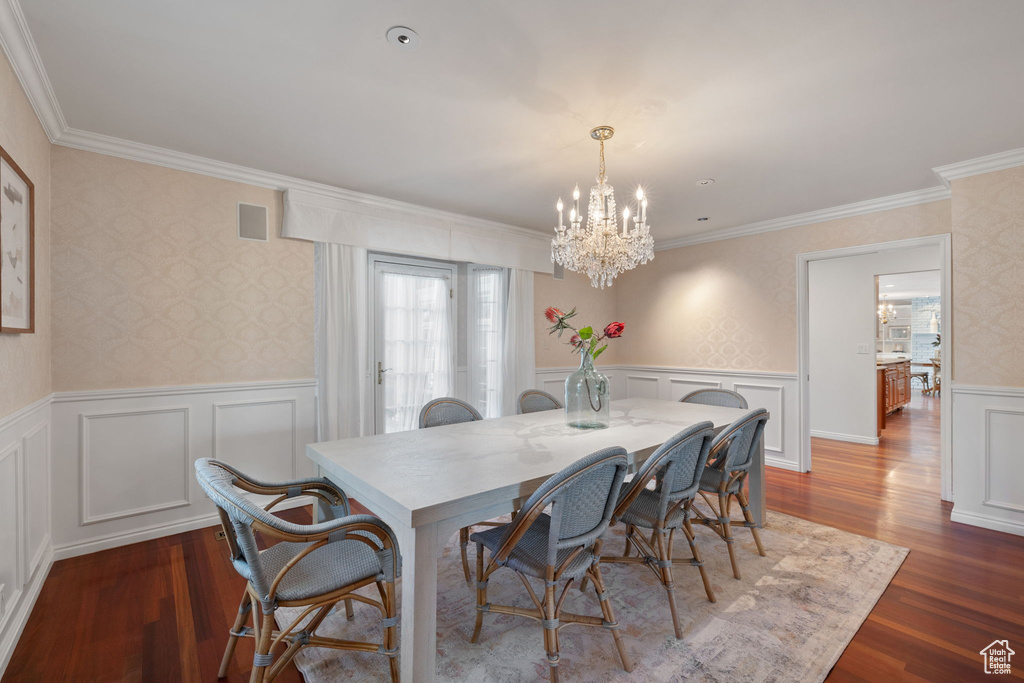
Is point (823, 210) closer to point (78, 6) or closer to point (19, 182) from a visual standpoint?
point (78, 6)

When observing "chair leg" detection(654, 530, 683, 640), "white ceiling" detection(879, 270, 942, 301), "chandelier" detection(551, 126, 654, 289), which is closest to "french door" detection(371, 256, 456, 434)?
"chandelier" detection(551, 126, 654, 289)

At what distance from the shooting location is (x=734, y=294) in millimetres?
5000

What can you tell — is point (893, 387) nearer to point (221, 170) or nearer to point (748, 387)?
point (748, 387)

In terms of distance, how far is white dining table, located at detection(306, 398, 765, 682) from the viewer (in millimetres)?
1428

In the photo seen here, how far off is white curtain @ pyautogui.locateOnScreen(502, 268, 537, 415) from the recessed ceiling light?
10.2ft

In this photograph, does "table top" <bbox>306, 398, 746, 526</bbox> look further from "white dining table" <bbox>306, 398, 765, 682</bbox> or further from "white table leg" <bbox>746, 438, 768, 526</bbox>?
"white table leg" <bbox>746, 438, 768, 526</bbox>

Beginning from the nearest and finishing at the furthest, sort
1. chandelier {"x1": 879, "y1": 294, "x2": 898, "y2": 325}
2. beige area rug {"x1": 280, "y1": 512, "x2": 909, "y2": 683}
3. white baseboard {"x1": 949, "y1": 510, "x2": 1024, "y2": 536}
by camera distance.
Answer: beige area rug {"x1": 280, "y1": 512, "x2": 909, "y2": 683} → white baseboard {"x1": 949, "y1": 510, "x2": 1024, "y2": 536} → chandelier {"x1": 879, "y1": 294, "x2": 898, "y2": 325}

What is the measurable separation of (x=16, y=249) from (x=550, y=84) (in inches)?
101

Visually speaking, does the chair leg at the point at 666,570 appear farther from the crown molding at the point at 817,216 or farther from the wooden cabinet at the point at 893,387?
the wooden cabinet at the point at 893,387

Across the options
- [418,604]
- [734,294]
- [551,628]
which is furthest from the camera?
[734,294]

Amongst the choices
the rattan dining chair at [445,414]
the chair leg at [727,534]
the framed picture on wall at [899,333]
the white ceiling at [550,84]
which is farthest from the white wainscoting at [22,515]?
the framed picture on wall at [899,333]

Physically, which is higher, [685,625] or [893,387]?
[893,387]

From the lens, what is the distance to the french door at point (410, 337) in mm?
4191

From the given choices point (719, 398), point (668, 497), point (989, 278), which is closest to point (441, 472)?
point (668, 497)
